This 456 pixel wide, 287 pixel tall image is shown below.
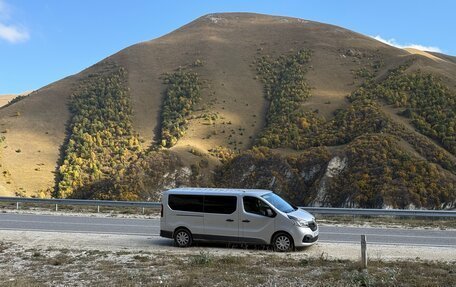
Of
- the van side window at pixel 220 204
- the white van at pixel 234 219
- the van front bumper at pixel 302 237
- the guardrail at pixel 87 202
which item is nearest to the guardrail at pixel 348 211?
the guardrail at pixel 87 202

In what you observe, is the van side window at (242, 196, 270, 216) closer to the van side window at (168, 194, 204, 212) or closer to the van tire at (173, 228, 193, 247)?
the van side window at (168, 194, 204, 212)

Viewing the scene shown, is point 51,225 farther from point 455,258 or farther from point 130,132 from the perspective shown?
point 130,132

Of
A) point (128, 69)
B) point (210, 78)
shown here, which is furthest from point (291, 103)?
point (128, 69)

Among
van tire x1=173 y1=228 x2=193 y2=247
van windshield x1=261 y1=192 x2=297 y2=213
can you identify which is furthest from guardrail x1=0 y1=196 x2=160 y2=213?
van windshield x1=261 y1=192 x2=297 y2=213

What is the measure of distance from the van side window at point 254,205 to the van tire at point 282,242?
0.75 m

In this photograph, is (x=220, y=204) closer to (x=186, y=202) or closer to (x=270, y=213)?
(x=186, y=202)

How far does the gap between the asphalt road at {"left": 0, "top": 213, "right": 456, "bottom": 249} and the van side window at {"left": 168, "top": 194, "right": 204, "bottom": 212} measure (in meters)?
2.65

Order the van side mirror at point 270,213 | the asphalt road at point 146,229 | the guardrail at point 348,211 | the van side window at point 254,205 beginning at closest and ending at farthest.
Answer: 1. the van side mirror at point 270,213
2. the van side window at point 254,205
3. the asphalt road at point 146,229
4. the guardrail at point 348,211

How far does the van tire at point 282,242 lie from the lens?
12555 millimetres

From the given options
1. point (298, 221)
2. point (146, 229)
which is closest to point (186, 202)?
point (298, 221)

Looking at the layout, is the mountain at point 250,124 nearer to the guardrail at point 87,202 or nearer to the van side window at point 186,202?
the guardrail at point 87,202

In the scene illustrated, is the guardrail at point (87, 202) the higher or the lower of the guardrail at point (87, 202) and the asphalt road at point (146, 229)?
the higher

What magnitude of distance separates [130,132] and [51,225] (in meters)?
35.1

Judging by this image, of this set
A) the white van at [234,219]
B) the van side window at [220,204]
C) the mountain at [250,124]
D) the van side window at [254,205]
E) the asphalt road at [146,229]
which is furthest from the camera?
the mountain at [250,124]
